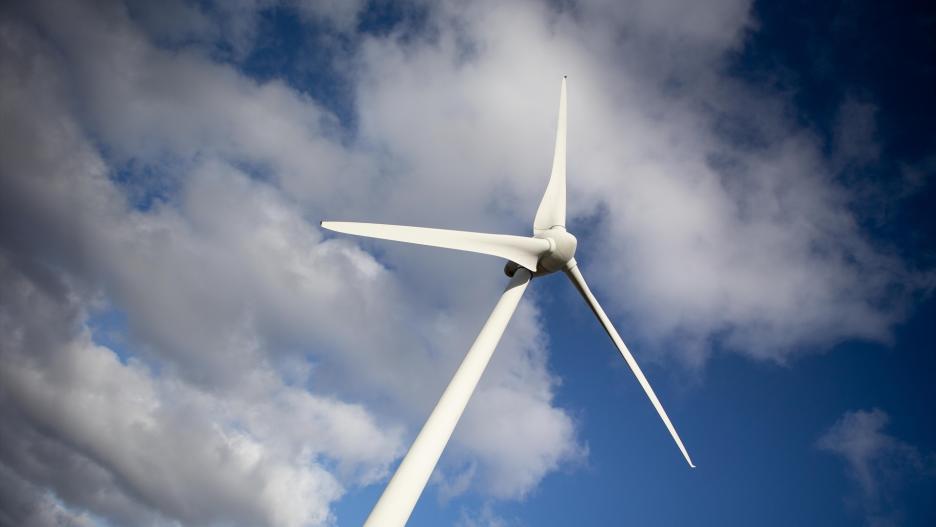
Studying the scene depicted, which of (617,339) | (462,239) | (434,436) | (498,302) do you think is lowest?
(434,436)

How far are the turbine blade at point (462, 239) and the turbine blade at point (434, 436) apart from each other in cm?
332

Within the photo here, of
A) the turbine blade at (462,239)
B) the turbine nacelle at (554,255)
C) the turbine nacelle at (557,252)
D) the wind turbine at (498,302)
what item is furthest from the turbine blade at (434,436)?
the turbine nacelle at (557,252)

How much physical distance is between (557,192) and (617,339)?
28.8 feet

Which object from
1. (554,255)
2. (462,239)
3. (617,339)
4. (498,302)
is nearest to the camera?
(462,239)

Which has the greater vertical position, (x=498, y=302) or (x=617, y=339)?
(x=617, y=339)

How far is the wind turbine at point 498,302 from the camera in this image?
537 inches

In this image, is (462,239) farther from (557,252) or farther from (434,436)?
(434,436)

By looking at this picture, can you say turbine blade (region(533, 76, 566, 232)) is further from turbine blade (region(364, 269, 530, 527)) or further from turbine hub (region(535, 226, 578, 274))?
turbine blade (region(364, 269, 530, 527))

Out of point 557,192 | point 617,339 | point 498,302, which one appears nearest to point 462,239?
point 498,302

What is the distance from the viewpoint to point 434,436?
591 inches

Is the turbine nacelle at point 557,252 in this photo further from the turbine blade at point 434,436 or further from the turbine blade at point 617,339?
the turbine blade at point 434,436

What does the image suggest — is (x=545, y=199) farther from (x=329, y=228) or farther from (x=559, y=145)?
(x=329, y=228)

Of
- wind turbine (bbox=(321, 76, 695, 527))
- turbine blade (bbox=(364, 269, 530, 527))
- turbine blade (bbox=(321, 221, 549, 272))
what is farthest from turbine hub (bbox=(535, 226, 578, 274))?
turbine blade (bbox=(364, 269, 530, 527))

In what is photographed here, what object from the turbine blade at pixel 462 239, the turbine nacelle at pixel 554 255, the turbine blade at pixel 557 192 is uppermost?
the turbine blade at pixel 557 192
